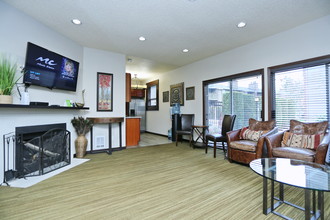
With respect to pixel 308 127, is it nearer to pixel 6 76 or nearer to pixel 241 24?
pixel 241 24

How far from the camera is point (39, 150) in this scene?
2.67 metres

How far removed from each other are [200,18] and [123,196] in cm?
310

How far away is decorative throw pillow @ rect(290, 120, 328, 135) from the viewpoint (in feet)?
8.74

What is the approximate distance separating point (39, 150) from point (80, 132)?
1131mm

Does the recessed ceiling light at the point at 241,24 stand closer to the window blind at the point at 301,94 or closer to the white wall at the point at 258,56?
the white wall at the point at 258,56

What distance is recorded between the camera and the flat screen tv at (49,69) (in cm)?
271

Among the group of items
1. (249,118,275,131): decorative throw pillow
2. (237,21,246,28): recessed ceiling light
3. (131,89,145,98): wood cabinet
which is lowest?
(249,118,275,131): decorative throw pillow

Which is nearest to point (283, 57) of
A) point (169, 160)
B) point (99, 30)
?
point (169, 160)

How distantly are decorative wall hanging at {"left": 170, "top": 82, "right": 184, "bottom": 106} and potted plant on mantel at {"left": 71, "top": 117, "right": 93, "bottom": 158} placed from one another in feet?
11.0

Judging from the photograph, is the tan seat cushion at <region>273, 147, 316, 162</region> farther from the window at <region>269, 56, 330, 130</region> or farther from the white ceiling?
the white ceiling

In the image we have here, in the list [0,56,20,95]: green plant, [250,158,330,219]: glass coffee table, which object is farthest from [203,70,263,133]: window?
[0,56,20,95]: green plant

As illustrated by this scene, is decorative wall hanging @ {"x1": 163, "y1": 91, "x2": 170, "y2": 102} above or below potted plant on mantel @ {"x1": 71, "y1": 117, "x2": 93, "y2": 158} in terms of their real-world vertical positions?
above

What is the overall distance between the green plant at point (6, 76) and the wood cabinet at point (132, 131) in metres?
2.88

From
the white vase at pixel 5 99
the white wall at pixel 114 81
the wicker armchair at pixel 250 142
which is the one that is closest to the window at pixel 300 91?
the wicker armchair at pixel 250 142
